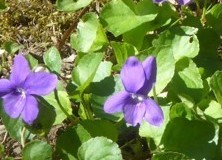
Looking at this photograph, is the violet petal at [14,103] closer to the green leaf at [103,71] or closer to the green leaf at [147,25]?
the green leaf at [103,71]

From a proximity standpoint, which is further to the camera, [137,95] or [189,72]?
[189,72]

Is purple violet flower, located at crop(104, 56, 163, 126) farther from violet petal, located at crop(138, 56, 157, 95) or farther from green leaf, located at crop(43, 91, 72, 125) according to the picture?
A: green leaf, located at crop(43, 91, 72, 125)

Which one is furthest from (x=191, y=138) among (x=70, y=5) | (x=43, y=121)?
(x=70, y=5)

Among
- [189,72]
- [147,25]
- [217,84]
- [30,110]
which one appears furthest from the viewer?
[147,25]

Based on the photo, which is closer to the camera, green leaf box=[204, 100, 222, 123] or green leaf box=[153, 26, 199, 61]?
green leaf box=[204, 100, 222, 123]

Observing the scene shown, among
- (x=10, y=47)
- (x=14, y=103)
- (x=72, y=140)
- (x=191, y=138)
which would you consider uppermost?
(x=14, y=103)

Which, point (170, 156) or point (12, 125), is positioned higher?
point (12, 125)

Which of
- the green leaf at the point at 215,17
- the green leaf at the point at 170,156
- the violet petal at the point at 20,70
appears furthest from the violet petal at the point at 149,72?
the green leaf at the point at 215,17

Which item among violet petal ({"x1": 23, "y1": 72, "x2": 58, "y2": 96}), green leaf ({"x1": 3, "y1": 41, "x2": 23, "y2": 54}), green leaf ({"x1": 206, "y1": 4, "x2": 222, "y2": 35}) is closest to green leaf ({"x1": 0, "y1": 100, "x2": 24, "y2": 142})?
violet petal ({"x1": 23, "y1": 72, "x2": 58, "y2": 96})

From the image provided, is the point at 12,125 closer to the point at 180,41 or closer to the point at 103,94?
the point at 103,94
